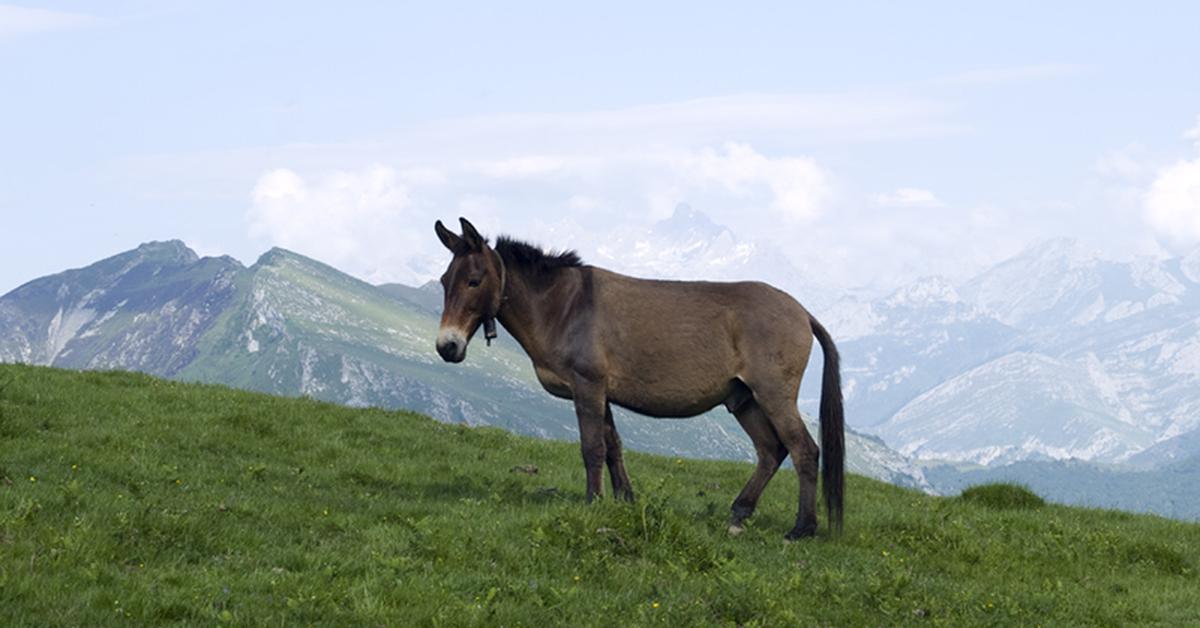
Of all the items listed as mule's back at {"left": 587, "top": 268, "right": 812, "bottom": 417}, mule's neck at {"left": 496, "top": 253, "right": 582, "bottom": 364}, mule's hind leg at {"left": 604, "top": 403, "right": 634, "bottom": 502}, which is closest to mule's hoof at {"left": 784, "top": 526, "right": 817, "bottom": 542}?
mule's back at {"left": 587, "top": 268, "right": 812, "bottom": 417}

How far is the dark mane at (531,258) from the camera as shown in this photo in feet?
55.6

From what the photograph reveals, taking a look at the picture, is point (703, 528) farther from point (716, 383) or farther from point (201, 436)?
point (201, 436)

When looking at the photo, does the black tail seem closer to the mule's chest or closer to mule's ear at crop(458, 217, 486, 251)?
the mule's chest

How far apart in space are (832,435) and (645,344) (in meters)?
2.99

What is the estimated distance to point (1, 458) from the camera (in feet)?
54.0

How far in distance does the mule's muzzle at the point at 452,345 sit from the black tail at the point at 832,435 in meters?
4.83

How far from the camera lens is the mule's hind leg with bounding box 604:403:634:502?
16.9 meters

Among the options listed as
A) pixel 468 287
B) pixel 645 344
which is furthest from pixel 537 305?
pixel 645 344

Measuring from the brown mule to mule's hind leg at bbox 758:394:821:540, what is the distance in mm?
14

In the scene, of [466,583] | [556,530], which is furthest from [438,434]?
[466,583]

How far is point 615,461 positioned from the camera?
17.0 m

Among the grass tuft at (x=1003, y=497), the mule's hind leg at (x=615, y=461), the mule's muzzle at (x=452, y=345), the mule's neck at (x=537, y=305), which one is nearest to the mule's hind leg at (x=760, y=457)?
the mule's hind leg at (x=615, y=461)

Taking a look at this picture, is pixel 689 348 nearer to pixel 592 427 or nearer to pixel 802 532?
pixel 592 427

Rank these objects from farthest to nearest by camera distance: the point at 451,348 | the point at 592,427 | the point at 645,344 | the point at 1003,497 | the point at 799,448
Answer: the point at 1003,497, the point at 799,448, the point at 645,344, the point at 592,427, the point at 451,348
